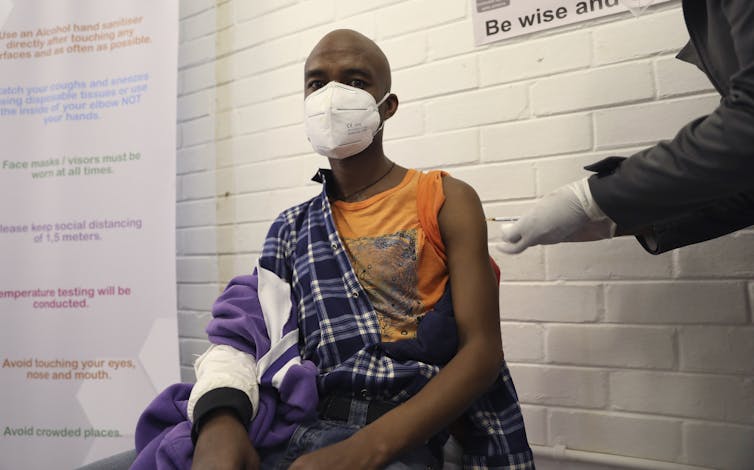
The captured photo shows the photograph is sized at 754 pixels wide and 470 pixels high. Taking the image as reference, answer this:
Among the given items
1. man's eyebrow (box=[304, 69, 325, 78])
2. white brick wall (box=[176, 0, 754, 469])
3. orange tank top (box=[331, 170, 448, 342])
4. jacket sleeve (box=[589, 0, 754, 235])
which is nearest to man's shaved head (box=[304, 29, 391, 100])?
man's eyebrow (box=[304, 69, 325, 78])

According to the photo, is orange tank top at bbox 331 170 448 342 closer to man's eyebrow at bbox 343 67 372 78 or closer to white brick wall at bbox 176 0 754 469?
man's eyebrow at bbox 343 67 372 78

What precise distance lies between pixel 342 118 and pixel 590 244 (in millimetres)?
708

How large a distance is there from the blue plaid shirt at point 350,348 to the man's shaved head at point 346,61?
278 mm

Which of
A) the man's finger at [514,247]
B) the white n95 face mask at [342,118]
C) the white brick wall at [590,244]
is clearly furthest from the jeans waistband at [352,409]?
the white brick wall at [590,244]

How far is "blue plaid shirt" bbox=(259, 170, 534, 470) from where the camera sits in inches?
33.0

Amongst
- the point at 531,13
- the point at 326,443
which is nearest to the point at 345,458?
the point at 326,443

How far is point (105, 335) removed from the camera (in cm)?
163

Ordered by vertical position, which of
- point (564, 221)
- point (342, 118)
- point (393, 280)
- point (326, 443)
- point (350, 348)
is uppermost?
point (342, 118)

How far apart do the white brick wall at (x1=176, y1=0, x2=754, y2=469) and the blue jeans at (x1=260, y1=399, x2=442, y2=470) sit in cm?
58

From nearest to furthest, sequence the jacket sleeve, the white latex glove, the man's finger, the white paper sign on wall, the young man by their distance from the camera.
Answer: the jacket sleeve
the young man
the white latex glove
the man's finger
the white paper sign on wall

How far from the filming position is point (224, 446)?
74 cm

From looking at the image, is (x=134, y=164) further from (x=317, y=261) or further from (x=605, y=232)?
(x=605, y=232)

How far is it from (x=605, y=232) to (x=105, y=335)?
1.59 metres

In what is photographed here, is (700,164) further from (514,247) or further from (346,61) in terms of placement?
(346,61)
